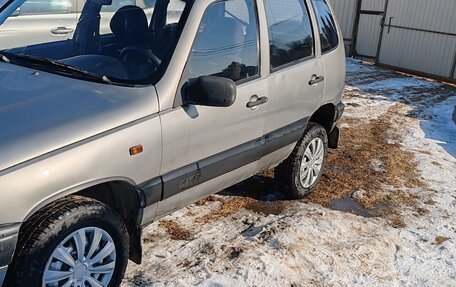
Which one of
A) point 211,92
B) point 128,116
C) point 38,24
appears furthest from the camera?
point 38,24

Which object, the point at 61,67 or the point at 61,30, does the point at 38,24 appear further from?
the point at 61,67

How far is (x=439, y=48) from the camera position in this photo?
11.6 meters

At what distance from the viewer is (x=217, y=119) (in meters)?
3.29

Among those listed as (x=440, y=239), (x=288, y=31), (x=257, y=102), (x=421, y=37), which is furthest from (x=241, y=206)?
(x=421, y=37)

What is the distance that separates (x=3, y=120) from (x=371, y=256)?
8.70 ft

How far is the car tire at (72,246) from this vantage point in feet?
8.04

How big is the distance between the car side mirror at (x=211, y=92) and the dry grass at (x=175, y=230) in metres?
1.25

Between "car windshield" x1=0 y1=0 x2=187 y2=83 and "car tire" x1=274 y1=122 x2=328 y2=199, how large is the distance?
1.72 m

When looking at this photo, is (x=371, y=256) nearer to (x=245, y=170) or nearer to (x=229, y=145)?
(x=245, y=170)

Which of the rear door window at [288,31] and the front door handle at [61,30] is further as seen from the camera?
the rear door window at [288,31]

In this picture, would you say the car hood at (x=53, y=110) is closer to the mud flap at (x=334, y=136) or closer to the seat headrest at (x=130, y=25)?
the seat headrest at (x=130, y=25)

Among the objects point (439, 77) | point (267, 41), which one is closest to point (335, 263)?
point (267, 41)

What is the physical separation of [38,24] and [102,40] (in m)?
1.02

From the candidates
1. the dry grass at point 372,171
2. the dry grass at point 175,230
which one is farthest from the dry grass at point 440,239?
the dry grass at point 175,230
